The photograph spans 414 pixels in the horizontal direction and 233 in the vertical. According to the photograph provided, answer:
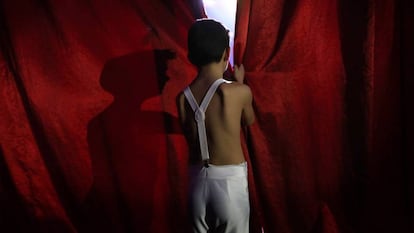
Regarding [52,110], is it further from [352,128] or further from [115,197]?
[352,128]

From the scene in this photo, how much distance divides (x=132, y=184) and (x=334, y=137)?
982mm

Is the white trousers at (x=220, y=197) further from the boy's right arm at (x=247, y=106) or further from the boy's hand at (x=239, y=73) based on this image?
the boy's hand at (x=239, y=73)

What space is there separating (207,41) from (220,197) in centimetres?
51

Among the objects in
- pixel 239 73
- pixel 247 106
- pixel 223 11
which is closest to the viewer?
pixel 247 106

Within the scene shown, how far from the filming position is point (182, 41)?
192cm

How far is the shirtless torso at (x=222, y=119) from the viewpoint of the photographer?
4.64 ft

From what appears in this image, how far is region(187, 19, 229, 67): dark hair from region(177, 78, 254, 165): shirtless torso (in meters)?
0.08

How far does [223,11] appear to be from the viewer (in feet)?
6.35

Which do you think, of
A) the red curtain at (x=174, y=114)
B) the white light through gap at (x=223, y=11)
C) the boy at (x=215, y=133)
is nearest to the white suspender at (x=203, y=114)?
the boy at (x=215, y=133)

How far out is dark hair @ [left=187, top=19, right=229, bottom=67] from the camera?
1.38 m

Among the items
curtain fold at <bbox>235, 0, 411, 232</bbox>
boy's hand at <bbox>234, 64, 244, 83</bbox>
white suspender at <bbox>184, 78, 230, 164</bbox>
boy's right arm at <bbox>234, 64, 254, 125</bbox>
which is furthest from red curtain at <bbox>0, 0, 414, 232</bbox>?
white suspender at <bbox>184, 78, 230, 164</bbox>

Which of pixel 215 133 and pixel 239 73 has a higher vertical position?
pixel 239 73

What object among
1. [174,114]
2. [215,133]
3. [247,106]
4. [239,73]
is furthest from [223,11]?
[215,133]

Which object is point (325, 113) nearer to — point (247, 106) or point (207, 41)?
point (247, 106)
